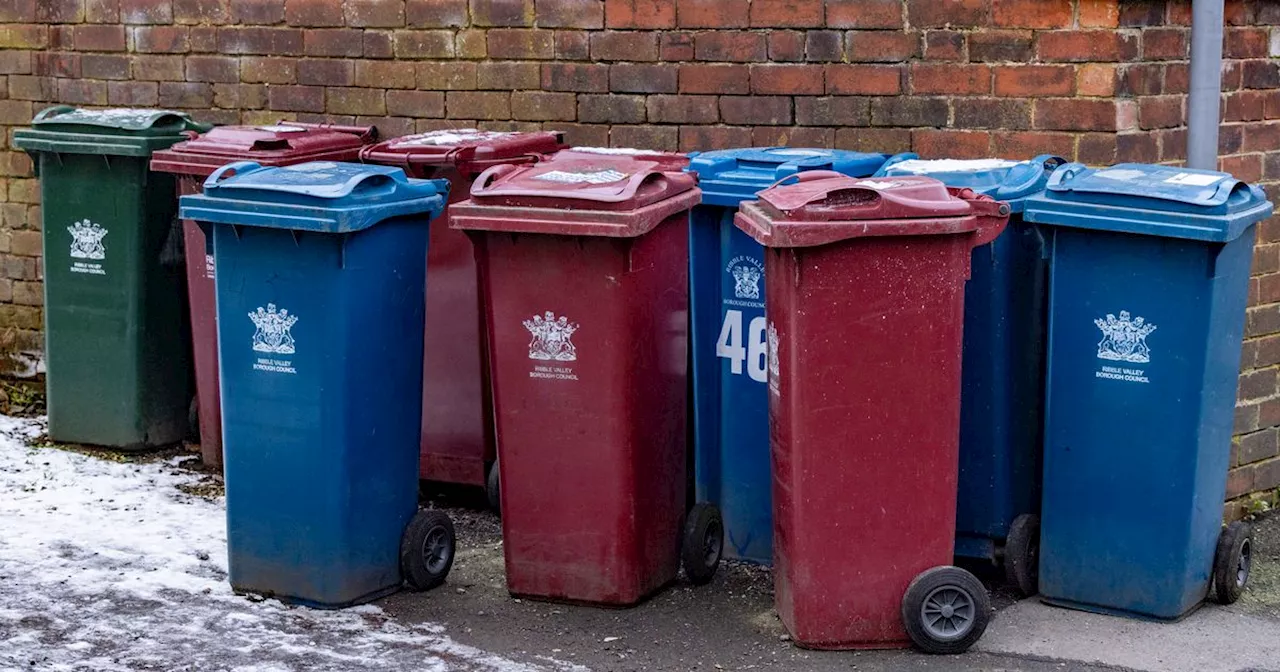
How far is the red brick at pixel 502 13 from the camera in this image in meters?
7.46

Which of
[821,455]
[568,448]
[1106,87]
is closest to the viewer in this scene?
[821,455]

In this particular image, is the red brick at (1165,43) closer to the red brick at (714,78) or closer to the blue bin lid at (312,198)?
the red brick at (714,78)

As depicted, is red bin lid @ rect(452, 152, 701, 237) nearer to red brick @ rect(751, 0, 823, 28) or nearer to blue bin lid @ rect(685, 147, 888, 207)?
blue bin lid @ rect(685, 147, 888, 207)

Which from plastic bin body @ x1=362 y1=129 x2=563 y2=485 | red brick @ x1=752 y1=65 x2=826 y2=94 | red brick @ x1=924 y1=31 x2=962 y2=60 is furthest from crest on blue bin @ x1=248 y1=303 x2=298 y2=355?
red brick @ x1=924 y1=31 x2=962 y2=60

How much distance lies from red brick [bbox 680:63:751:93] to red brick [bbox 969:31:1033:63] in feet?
3.25

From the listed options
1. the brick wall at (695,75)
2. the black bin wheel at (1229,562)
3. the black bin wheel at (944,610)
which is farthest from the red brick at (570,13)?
the black bin wheel at (1229,562)

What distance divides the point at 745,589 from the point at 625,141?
7.43 feet

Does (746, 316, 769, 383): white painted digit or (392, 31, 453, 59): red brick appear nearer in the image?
(746, 316, 769, 383): white painted digit

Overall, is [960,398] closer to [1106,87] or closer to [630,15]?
[1106,87]

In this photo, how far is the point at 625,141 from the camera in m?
7.29

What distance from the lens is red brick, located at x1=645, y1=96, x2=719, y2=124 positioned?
7066 millimetres

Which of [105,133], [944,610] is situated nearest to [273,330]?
[944,610]

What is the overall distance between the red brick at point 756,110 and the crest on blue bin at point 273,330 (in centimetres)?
230

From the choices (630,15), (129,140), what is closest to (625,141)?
(630,15)
